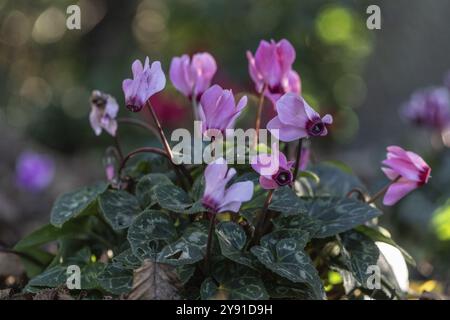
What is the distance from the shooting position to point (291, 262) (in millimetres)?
1612

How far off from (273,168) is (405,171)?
1.26 ft

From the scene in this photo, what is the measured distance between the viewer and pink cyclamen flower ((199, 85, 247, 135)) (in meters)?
1.58

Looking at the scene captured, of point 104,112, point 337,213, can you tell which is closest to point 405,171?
point 337,213

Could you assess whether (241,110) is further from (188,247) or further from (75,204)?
(75,204)

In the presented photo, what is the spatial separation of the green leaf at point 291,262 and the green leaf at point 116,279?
0.28 meters

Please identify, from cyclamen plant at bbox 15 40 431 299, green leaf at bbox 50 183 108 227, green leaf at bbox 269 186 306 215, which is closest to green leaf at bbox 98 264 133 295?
cyclamen plant at bbox 15 40 431 299

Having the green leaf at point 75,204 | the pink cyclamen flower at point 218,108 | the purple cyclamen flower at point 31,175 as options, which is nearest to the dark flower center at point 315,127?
the pink cyclamen flower at point 218,108

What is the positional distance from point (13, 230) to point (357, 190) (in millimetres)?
2132

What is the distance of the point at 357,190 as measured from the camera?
1.97 meters

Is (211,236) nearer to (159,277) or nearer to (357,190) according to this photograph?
(159,277)

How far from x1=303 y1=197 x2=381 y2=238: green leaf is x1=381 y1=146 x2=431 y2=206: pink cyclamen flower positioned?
0.19 ft

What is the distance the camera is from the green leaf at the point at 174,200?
1625 mm

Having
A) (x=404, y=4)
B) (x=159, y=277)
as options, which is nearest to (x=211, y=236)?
(x=159, y=277)

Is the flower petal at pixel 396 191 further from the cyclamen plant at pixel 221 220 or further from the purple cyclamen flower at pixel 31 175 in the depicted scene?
the purple cyclamen flower at pixel 31 175
